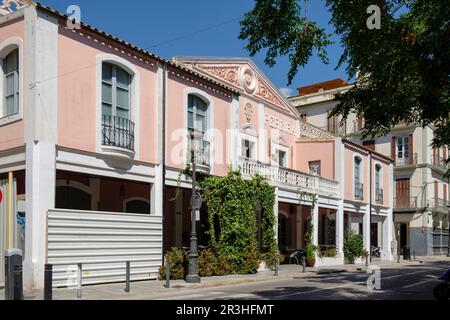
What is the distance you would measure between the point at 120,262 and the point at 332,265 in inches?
597

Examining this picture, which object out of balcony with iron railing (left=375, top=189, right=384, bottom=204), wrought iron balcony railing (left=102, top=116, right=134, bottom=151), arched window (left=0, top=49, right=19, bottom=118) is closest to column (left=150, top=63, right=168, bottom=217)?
wrought iron balcony railing (left=102, top=116, right=134, bottom=151)

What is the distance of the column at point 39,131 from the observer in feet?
51.7

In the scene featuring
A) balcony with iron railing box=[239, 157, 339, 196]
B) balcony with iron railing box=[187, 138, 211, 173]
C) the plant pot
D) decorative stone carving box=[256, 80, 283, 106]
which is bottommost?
the plant pot

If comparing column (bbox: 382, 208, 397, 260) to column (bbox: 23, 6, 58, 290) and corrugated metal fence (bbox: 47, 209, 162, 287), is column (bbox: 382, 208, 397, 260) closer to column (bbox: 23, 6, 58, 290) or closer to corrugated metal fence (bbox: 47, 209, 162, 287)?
corrugated metal fence (bbox: 47, 209, 162, 287)

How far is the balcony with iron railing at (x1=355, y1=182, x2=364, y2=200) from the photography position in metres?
35.4

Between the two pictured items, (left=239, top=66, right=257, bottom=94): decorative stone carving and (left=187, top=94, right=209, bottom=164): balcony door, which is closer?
(left=187, top=94, right=209, bottom=164): balcony door

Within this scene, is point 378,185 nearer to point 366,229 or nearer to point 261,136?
point 366,229

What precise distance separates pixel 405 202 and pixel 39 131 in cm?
3984

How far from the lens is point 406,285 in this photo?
63.3ft

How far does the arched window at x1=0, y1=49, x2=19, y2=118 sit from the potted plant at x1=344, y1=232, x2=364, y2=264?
2133cm

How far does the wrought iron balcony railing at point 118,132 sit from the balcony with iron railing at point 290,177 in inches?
251

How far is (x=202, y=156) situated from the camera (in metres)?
22.6
